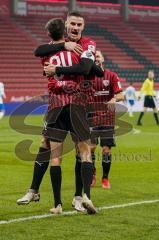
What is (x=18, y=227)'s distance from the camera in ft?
20.6

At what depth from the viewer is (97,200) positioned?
8086 millimetres

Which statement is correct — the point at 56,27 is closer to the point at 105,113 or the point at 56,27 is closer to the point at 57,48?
the point at 57,48

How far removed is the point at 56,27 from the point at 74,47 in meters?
0.28

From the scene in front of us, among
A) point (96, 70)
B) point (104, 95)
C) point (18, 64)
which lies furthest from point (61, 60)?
point (18, 64)

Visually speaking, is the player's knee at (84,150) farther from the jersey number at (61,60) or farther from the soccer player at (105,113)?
the soccer player at (105,113)

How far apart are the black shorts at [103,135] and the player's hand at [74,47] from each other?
272 cm

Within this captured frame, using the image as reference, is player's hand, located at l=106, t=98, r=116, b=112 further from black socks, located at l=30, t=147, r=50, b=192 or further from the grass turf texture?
black socks, located at l=30, t=147, r=50, b=192

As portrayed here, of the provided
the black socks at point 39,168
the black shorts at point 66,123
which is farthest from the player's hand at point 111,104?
the black shorts at point 66,123

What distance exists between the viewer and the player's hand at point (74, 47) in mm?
6762

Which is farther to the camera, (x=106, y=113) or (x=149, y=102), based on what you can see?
(x=149, y=102)

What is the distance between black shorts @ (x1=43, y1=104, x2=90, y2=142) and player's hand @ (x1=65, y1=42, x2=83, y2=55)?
1.84 ft

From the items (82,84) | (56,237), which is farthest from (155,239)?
(82,84)

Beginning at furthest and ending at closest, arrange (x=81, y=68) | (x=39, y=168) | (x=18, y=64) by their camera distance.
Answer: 1. (x=18, y=64)
2. (x=39, y=168)
3. (x=81, y=68)

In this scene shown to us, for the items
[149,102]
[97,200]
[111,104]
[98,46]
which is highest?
[111,104]
